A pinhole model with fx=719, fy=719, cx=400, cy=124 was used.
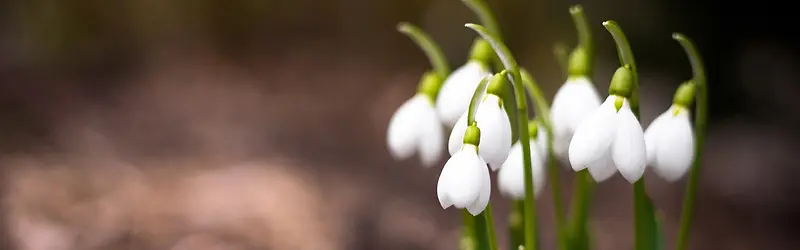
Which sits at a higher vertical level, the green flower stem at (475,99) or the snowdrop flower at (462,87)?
the snowdrop flower at (462,87)

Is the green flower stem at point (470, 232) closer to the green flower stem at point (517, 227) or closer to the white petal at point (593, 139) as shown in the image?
the green flower stem at point (517, 227)

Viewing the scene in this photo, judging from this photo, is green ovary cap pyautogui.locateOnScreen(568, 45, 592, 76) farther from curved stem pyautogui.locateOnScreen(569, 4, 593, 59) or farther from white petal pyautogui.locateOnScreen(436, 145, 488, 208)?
white petal pyautogui.locateOnScreen(436, 145, 488, 208)

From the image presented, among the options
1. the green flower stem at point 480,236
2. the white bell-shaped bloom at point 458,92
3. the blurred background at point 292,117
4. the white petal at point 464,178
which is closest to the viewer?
the white petal at point 464,178

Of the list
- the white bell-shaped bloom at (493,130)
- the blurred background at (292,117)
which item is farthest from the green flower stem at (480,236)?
the blurred background at (292,117)

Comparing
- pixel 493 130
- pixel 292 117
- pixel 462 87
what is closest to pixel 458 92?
pixel 462 87

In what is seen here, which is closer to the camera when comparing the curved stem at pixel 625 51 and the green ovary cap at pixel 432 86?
the curved stem at pixel 625 51

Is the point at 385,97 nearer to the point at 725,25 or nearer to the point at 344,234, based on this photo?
the point at 344,234
